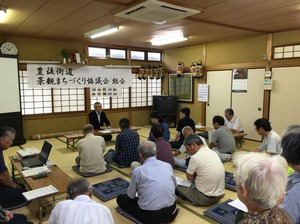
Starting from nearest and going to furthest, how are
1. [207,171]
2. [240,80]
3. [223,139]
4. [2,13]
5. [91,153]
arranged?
[207,171] → [91,153] → [2,13] → [223,139] → [240,80]

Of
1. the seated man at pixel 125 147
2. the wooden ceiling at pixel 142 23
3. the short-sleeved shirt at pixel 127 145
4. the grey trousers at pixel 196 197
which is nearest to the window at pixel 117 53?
the wooden ceiling at pixel 142 23

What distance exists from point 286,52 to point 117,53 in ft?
15.5

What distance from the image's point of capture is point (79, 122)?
23.8 ft

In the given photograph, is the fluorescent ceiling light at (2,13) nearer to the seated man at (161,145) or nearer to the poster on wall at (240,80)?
the seated man at (161,145)

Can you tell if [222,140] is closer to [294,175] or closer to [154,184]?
[154,184]

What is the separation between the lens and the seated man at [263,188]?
3.20 ft

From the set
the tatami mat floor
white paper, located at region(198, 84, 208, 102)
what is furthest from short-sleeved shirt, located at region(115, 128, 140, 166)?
white paper, located at region(198, 84, 208, 102)

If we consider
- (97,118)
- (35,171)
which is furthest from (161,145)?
(97,118)

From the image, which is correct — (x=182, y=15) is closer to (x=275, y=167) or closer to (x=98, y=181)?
(x=98, y=181)

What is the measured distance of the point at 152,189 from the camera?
234 cm

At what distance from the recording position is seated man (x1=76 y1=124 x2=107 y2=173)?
12.1 feet

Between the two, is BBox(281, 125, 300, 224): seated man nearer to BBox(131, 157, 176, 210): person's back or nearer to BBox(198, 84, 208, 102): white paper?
BBox(131, 157, 176, 210): person's back

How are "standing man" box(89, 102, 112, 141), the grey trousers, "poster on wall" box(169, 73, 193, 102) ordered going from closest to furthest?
the grey trousers → "standing man" box(89, 102, 112, 141) → "poster on wall" box(169, 73, 193, 102)

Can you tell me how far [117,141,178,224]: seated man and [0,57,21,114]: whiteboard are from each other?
449 cm
